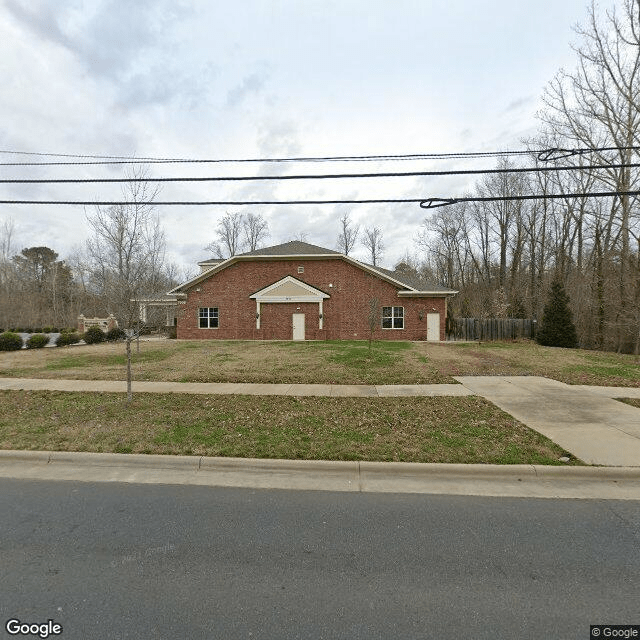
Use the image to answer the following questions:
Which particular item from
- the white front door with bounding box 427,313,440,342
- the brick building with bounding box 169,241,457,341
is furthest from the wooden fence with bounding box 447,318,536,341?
the brick building with bounding box 169,241,457,341

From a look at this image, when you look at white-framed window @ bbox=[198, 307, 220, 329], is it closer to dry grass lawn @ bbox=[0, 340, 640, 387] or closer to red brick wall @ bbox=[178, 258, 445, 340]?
red brick wall @ bbox=[178, 258, 445, 340]

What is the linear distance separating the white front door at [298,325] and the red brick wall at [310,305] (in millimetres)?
287

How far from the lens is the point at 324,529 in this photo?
3355 mm

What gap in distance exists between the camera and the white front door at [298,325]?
2444 cm

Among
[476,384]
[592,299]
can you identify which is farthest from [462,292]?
[476,384]

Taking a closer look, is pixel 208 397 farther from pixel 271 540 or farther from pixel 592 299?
pixel 592 299

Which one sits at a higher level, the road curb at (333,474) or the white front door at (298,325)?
the white front door at (298,325)

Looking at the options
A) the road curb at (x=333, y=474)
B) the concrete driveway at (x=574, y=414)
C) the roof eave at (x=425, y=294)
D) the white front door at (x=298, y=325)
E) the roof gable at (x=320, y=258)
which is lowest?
the road curb at (x=333, y=474)

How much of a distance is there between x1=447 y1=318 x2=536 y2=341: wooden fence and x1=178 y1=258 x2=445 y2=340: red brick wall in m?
4.04

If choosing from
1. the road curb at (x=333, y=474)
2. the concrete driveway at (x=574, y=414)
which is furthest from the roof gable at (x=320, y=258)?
the road curb at (x=333, y=474)

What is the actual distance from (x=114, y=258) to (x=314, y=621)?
13390 mm

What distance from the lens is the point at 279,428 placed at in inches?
237

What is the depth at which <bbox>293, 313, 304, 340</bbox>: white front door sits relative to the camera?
24.4m

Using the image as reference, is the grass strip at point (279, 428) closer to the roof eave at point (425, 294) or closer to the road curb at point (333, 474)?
the road curb at point (333, 474)
